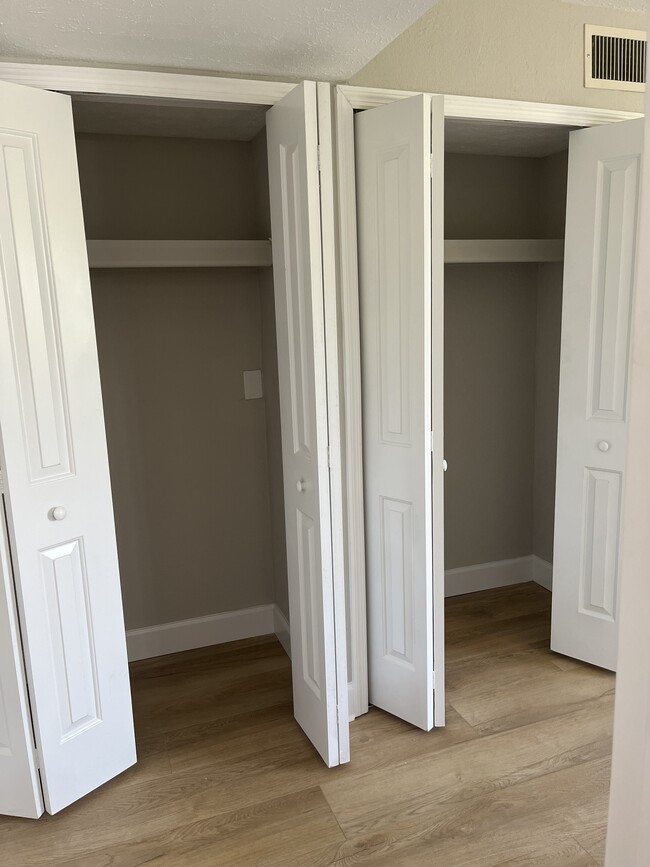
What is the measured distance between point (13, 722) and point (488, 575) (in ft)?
8.26

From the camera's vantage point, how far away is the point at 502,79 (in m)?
2.43

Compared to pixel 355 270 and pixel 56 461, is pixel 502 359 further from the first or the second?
pixel 56 461

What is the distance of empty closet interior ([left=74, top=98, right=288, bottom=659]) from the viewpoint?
277 cm

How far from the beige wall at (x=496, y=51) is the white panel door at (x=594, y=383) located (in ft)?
0.88

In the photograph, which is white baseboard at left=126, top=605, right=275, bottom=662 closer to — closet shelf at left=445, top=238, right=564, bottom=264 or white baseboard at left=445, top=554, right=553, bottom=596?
white baseboard at left=445, top=554, right=553, bottom=596

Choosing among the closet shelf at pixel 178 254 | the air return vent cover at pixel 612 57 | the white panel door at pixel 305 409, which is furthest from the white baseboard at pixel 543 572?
the air return vent cover at pixel 612 57

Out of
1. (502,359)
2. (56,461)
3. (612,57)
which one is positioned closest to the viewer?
(56,461)

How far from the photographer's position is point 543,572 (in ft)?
12.3

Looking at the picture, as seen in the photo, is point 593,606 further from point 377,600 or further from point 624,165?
point 624,165

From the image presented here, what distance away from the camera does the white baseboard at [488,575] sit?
3674 mm

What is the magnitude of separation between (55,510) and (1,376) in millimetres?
429

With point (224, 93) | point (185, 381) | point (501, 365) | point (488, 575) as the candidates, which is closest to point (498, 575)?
point (488, 575)

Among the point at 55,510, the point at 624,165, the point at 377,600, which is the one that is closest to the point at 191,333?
the point at 55,510

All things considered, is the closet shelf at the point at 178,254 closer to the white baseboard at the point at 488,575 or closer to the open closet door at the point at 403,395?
the open closet door at the point at 403,395
